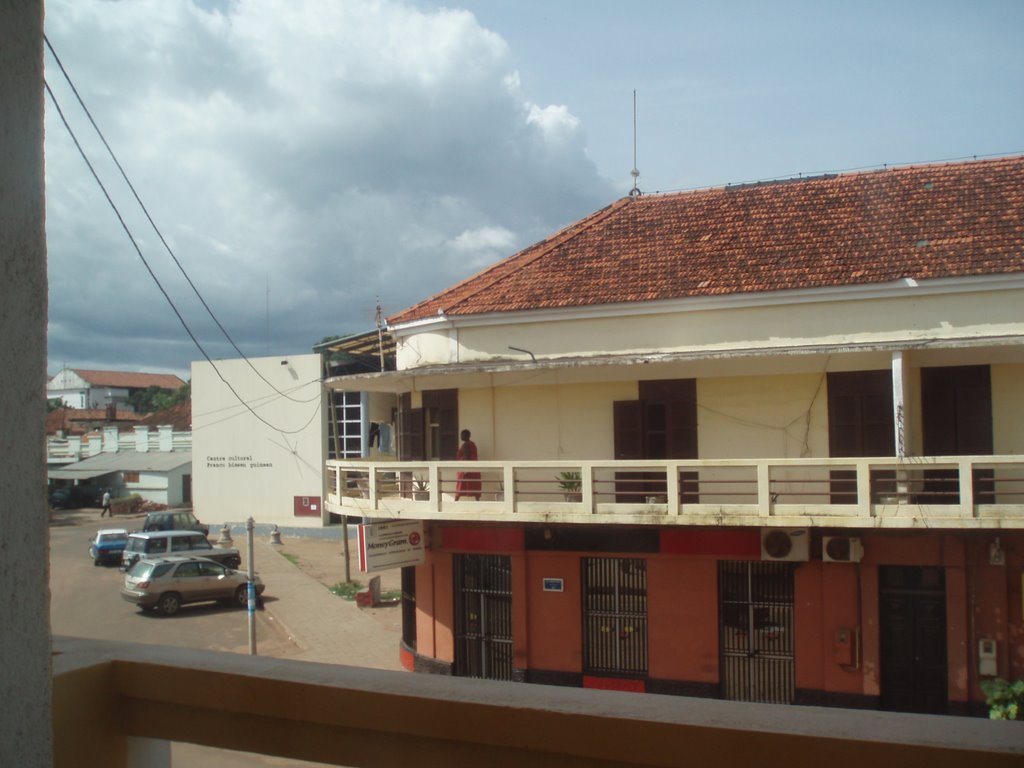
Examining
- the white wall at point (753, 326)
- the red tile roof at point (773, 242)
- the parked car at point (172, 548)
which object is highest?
the red tile roof at point (773, 242)

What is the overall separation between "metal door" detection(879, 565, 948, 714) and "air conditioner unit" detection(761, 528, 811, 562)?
1.24 meters

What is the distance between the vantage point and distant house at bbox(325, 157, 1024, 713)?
12250mm

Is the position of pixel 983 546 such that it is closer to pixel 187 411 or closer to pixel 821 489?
pixel 821 489

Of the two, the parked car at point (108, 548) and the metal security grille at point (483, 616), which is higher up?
the metal security grille at point (483, 616)

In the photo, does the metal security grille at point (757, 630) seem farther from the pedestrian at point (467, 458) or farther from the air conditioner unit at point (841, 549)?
the pedestrian at point (467, 458)

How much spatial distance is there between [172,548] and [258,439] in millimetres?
10682

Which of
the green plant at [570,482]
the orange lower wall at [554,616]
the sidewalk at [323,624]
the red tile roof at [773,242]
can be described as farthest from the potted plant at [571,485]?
the sidewalk at [323,624]

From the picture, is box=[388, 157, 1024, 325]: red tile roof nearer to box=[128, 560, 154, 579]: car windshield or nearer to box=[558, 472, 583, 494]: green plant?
box=[558, 472, 583, 494]: green plant

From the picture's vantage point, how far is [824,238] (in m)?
14.3

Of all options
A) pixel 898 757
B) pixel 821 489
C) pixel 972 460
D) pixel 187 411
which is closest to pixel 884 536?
pixel 821 489

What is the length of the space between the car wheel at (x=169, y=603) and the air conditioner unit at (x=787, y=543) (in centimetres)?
1589

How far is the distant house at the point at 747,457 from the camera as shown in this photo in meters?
12.2

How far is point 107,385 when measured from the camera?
265 ft

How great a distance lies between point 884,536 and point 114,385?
8302 cm
